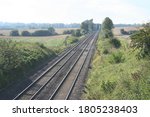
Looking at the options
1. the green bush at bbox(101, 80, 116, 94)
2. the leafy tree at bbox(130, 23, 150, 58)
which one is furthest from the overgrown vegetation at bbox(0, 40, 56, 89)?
the leafy tree at bbox(130, 23, 150, 58)

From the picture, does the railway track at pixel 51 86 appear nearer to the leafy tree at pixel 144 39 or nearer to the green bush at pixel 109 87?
the green bush at pixel 109 87

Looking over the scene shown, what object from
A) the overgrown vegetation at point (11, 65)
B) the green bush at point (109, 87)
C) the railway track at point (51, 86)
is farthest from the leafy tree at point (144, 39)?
the overgrown vegetation at point (11, 65)

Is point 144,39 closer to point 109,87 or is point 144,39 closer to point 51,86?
point 109,87

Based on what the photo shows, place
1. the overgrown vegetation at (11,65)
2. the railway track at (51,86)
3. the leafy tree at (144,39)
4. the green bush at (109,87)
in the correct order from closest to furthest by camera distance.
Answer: the green bush at (109,87)
the railway track at (51,86)
the leafy tree at (144,39)
the overgrown vegetation at (11,65)

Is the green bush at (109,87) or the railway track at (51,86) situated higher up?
the green bush at (109,87)

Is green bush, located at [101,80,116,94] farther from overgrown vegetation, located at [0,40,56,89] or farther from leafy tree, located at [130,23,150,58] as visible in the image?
overgrown vegetation, located at [0,40,56,89]

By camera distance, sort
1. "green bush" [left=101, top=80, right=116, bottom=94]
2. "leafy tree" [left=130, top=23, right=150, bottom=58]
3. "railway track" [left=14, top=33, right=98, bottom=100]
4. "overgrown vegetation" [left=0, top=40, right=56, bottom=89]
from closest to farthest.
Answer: "green bush" [left=101, top=80, right=116, bottom=94] → "railway track" [left=14, top=33, right=98, bottom=100] → "leafy tree" [left=130, top=23, right=150, bottom=58] → "overgrown vegetation" [left=0, top=40, right=56, bottom=89]

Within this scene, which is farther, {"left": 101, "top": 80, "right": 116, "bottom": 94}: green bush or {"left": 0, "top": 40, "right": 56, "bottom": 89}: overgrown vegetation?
{"left": 0, "top": 40, "right": 56, "bottom": 89}: overgrown vegetation

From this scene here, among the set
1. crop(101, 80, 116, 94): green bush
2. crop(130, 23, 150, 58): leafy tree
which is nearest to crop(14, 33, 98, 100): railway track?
crop(101, 80, 116, 94): green bush

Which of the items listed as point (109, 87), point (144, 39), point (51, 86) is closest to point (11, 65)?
point (51, 86)

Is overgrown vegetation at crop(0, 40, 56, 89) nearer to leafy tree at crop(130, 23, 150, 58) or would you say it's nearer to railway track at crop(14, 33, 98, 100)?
railway track at crop(14, 33, 98, 100)

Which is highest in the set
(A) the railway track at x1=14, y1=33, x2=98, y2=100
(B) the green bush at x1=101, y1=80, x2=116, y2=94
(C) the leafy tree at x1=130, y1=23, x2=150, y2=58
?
(C) the leafy tree at x1=130, y1=23, x2=150, y2=58

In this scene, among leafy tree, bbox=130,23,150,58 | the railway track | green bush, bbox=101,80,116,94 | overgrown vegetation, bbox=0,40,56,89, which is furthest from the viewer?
overgrown vegetation, bbox=0,40,56,89

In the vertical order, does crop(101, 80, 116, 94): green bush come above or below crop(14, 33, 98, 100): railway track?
above
